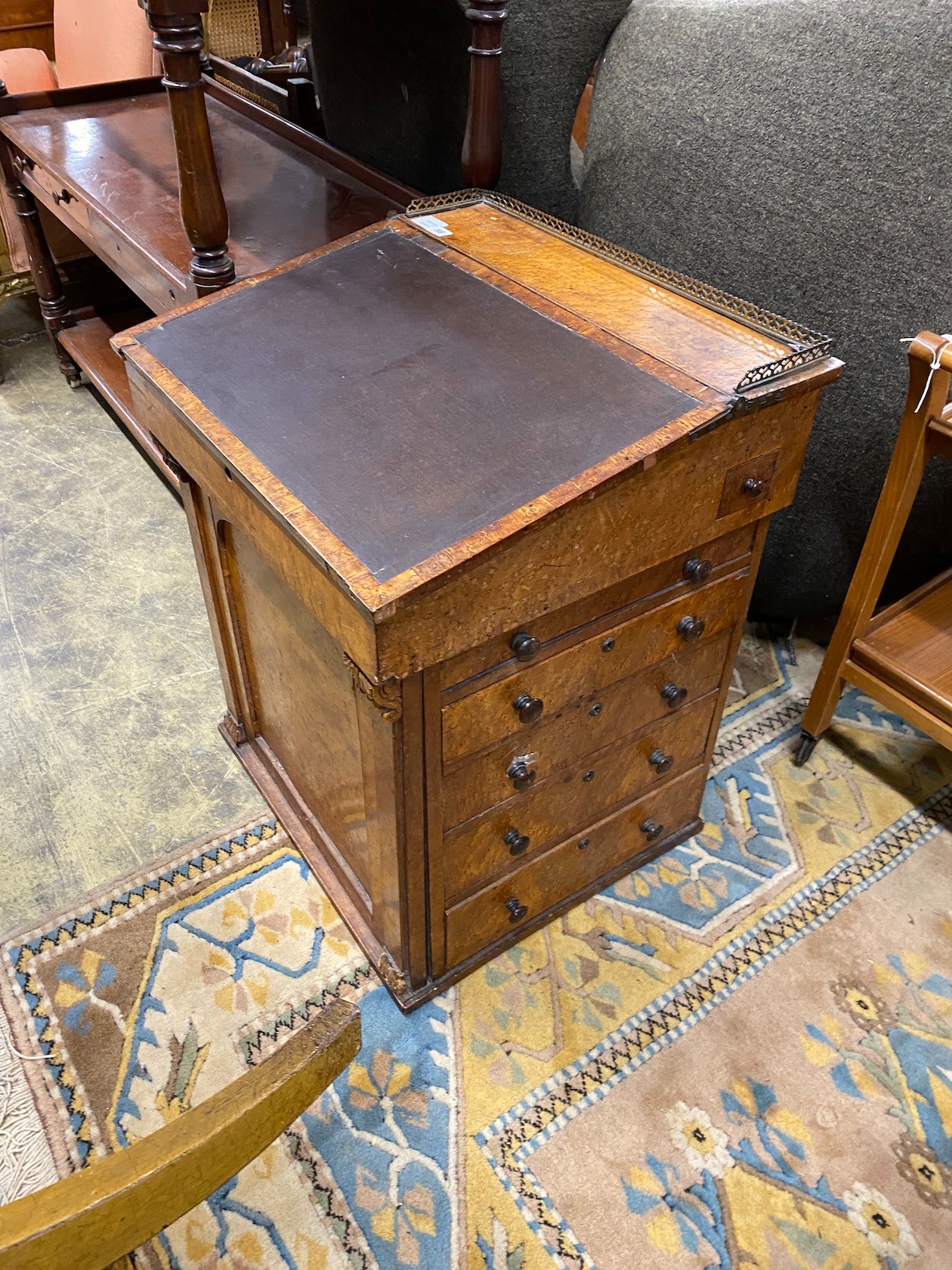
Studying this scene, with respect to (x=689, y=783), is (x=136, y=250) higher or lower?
higher

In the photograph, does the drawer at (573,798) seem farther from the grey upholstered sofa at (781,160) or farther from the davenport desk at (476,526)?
the grey upholstered sofa at (781,160)

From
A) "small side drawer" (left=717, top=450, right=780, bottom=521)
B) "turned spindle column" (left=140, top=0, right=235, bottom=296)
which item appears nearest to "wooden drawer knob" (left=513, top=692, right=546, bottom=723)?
"small side drawer" (left=717, top=450, right=780, bottom=521)

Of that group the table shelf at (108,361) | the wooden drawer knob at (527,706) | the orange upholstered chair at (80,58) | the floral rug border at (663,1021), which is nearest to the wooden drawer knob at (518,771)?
the wooden drawer knob at (527,706)

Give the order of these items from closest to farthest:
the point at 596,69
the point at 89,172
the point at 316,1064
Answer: the point at 316,1064 → the point at 596,69 → the point at 89,172

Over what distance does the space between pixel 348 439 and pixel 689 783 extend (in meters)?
1.03

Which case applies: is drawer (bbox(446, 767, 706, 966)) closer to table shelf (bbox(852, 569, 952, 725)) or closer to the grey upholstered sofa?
table shelf (bbox(852, 569, 952, 725))

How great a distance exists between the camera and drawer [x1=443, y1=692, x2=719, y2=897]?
148 centimetres

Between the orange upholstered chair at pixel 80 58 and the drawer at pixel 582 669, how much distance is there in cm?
282

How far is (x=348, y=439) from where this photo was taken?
120 cm

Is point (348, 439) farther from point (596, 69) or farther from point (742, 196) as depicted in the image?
point (596, 69)

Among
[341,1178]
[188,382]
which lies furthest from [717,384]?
[341,1178]

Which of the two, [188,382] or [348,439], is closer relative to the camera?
[348,439]

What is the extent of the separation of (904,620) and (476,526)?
1257 mm

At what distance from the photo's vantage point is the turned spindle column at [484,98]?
1690 mm
